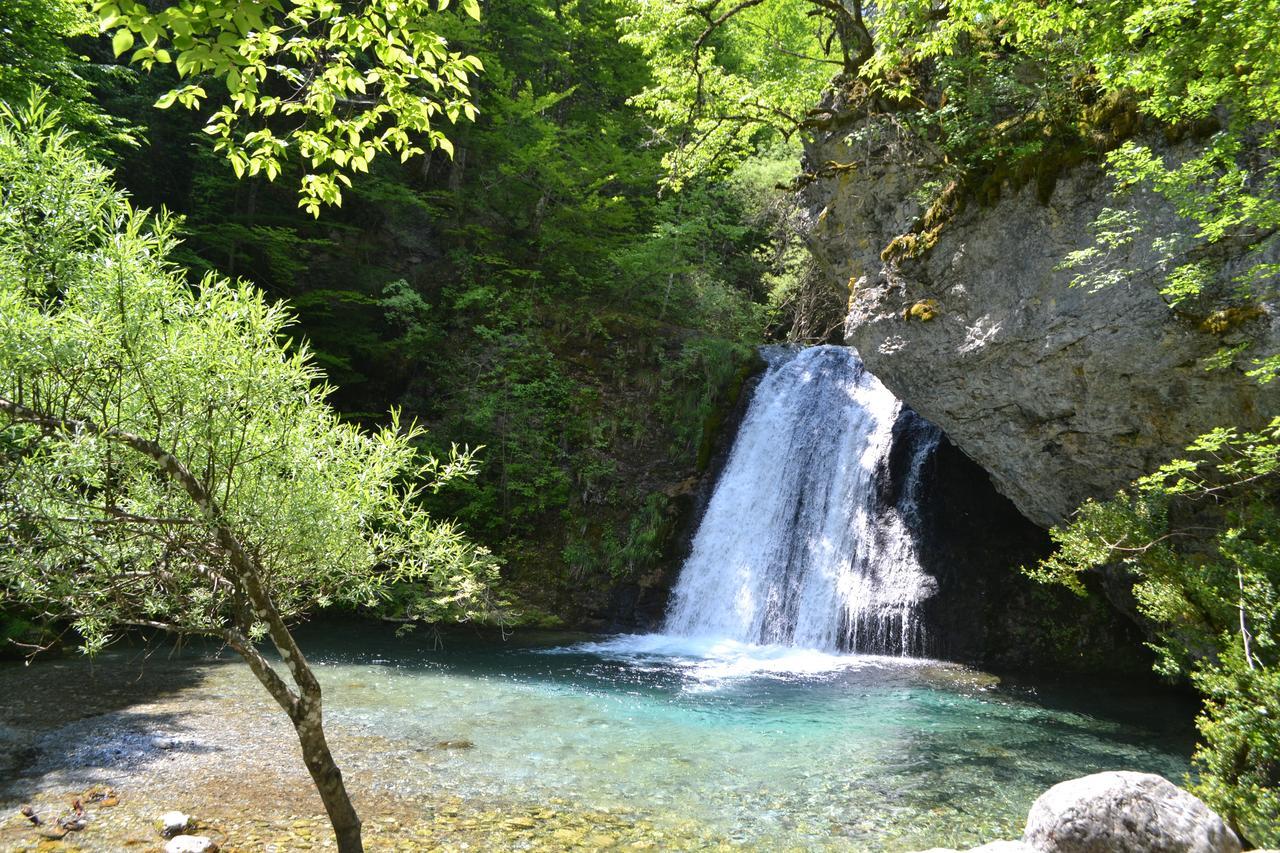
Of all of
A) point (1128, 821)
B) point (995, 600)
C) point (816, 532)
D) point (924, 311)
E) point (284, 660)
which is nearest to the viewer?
point (284, 660)

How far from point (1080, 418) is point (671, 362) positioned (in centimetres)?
1038

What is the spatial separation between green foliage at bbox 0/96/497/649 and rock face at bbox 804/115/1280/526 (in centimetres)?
870

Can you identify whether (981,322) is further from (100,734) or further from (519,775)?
(100,734)

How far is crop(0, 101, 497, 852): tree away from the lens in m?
3.87

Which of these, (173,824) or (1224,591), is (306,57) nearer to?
(173,824)

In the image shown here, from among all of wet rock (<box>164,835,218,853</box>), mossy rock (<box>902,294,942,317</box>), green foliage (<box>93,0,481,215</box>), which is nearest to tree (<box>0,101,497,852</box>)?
green foliage (<box>93,0,481,215</box>)

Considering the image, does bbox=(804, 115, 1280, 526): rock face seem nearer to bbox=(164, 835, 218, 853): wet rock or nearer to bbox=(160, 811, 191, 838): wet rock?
bbox=(164, 835, 218, 853): wet rock

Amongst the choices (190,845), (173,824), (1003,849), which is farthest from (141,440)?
(1003,849)

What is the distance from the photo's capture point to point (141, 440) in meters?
3.80

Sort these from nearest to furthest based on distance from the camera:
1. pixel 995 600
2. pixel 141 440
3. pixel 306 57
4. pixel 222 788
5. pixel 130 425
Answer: pixel 306 57, pixel 141 440, pixel 130 425, pixel 222 788, pixel 995 600

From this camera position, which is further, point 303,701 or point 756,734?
point 756,734

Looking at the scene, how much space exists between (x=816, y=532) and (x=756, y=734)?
22.3 ft

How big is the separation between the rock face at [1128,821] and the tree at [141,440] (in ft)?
14.7

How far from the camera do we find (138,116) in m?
17.7
